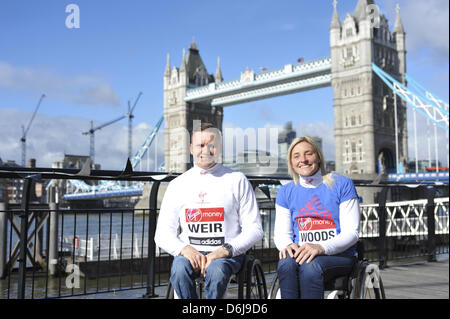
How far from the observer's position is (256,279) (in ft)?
9.41

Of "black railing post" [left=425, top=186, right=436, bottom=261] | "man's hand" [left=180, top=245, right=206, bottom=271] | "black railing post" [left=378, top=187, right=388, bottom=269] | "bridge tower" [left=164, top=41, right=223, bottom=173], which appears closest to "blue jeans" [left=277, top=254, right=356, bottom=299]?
"man's hand" [left=180, top=245, right=206, bottom=271]

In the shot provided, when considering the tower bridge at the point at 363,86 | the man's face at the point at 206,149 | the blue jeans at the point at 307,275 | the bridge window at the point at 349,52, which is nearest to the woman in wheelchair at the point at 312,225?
the blue jeans at the point at 307,275

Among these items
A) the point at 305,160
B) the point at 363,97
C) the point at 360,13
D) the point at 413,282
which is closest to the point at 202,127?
the point at 305,160

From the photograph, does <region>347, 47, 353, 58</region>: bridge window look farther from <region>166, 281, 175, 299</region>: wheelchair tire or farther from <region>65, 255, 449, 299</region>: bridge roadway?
<region>166, 281, 175, 299</region>: wheelchair tire

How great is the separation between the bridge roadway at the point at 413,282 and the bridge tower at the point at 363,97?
48.2m

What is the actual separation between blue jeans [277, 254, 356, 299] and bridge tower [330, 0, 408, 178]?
53.0m

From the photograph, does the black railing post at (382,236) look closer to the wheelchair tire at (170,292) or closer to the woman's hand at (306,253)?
the woman's hand at (306,253)

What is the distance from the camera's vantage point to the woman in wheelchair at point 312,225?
8.54 ft

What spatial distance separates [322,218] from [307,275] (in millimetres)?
375

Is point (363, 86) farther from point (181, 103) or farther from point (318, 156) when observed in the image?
point (318, 156)

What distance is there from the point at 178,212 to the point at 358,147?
55.4m

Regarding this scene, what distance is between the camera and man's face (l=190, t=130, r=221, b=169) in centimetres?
267
